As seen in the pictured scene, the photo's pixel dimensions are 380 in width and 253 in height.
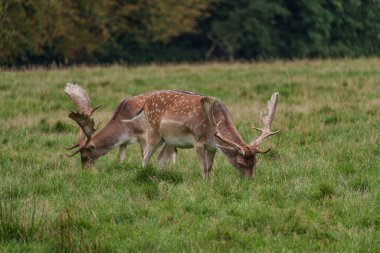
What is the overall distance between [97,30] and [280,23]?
9.90 meters

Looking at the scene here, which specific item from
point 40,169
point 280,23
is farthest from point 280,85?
point 280,23

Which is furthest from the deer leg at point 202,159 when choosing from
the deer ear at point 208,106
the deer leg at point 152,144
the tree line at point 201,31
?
the tree line at point 201,31

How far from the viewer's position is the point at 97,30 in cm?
3334

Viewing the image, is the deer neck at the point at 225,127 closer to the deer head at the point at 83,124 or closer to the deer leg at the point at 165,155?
the deer leg at the point at 165,155

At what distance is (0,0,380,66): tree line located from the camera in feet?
106

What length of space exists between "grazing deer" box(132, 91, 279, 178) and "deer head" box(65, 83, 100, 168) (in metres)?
0.84

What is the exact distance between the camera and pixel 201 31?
38062 millimetres

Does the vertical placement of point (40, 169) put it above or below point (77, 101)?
below

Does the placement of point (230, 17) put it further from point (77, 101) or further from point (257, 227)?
point (257, 227)

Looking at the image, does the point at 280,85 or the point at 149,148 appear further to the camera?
the point at 280,85

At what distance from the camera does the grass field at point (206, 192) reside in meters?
6.37

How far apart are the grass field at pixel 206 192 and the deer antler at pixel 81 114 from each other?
45 cm

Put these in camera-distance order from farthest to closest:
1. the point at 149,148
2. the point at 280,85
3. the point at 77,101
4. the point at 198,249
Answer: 1. the point at 280,85
2. the point at 77,101
3. the point at 149,148
4. the point at 198,249

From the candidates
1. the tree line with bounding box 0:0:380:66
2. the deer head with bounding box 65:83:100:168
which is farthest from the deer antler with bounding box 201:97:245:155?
the tree line with bounding box 0:0:380:66
